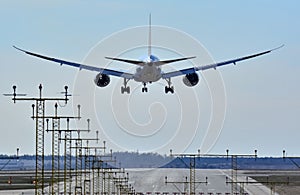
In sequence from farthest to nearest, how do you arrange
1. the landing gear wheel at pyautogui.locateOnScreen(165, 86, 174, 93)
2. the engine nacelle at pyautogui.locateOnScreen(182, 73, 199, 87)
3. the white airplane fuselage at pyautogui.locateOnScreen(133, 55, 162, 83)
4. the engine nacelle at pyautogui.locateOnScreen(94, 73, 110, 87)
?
1. the engine nacelle at pyautogui.locateOnScreen(182, 73, 199, 87)
2. the engine nacelle at pyautogui.locateOnScreen(94, 73, 110, 87)
3. the landing gear wheel at pyautogui.locateOnScreen(165, 86, 174, 93)
4. the white airplane fuselage at pyautogui.locateOnScreen(133, 55, 162, 83)

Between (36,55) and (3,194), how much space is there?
36073 millimetres

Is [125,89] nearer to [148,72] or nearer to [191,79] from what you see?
[148,72]

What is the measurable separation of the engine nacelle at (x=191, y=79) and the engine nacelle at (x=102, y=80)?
7754 mm

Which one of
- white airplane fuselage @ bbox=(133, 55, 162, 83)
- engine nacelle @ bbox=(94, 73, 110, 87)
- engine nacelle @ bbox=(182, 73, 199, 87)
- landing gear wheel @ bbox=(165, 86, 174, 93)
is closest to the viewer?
white airplane fuselage @ bbox=(133, 55, 162, 83)

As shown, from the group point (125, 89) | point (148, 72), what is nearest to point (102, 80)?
point (125, 89)

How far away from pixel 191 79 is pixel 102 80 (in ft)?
29.4

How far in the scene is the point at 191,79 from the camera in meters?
91.1

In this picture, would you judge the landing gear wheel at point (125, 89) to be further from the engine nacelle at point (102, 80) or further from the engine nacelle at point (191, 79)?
the engine nacelle at point (191, 79)

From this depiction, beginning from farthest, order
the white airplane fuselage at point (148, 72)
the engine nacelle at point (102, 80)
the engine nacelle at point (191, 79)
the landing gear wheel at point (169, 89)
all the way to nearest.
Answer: the engine nacelle at point (191, 79) → the engine nacelle at point (102, 80) → the landing gear wheel at point (169, 89) → the white airplane fuselage at point (148, 72)

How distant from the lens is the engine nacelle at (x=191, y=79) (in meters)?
90.3

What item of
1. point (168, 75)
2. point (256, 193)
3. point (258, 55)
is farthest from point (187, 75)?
point (256, 193)

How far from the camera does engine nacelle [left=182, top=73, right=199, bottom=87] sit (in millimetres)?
90294

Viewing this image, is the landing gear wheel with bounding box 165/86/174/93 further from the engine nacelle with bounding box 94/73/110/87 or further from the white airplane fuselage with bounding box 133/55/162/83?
the engine nacelle with bounding box 94/73/110/87

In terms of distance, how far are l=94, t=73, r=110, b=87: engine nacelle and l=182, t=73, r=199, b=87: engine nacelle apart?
7.75 m
